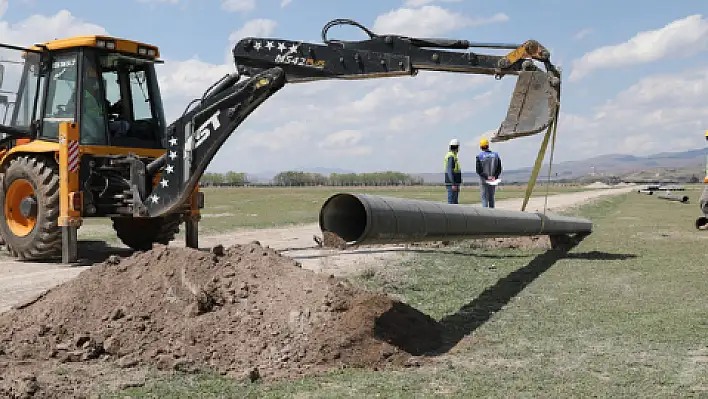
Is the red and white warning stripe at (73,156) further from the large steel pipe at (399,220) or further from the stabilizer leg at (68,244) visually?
the large steel pipe at (399,220)

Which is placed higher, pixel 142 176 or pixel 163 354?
pixel 142 176

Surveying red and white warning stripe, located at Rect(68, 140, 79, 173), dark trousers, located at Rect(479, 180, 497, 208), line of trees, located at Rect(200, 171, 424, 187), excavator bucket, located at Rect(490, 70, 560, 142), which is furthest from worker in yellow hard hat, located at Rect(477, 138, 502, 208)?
line of trees, located at Rect(200, 171, 424, 187)

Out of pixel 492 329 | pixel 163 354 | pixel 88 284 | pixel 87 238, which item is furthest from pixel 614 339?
pixel 87 238

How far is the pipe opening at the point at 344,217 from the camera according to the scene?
5.93 meters

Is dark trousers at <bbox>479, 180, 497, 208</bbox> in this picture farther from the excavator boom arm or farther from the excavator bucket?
the excavator bucket

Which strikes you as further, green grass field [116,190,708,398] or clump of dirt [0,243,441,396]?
clump of dirt [0,243,441,396]

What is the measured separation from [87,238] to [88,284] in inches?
380

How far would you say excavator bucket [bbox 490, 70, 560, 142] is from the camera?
8.93m

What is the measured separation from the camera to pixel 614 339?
6.00 metres

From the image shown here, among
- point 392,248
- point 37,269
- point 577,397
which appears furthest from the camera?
point 392,248

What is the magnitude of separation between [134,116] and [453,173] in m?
6.22

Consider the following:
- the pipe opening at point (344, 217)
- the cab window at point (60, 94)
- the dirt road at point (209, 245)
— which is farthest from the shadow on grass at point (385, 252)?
the pipe opening at point (344, 217)

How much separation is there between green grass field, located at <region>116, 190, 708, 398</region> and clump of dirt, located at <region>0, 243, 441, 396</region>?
1.12 feet

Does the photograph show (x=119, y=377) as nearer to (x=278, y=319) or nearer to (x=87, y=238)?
(x=278, y=319)
